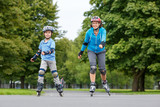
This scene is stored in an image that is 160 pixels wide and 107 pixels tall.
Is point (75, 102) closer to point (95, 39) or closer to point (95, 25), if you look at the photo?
point (95, 39)

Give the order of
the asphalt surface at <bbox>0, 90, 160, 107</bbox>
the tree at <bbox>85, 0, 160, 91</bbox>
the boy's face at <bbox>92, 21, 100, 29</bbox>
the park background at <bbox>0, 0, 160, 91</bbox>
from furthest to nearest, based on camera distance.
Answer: the park background at <bbox>0, 0, 160, 91</bbox> → the tree at <bbox>85, 0, 160, 91</bbox> → the boy's face at <bbox>92, 21, 100, 29</bbox> → the asphalt surface at <bbox>0, 90, 160, 107</bbox>

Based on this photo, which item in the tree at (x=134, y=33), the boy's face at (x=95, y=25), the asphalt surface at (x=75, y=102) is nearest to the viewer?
the asphalt surface at (x=75, y=102)

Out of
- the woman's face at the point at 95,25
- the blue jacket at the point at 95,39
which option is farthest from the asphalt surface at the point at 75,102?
the woman's face at the point at 95,25

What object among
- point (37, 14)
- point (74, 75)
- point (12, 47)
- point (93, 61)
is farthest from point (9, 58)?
point (74, 75)

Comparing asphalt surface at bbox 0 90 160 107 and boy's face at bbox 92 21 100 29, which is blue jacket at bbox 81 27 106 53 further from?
asphalt surface at bbox 0 90 160 107

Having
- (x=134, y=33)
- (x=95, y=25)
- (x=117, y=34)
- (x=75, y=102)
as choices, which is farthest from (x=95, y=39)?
(x=117, y=34)

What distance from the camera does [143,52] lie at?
21484mm

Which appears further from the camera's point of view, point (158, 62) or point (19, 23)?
point (19, 23)

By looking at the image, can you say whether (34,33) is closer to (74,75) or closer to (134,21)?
(134,21)

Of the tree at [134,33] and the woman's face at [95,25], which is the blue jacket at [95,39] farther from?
the tree at [134,33]

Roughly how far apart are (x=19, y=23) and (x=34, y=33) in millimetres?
5421

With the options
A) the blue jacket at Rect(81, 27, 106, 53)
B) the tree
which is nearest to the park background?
the tree

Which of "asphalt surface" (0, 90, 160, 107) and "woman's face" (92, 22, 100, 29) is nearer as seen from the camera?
"asphalt surface" (0, 90, 160, 107)

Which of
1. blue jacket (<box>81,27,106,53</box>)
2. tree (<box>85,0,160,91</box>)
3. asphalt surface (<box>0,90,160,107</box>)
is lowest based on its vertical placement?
asphalt surface (<box>0,90,160,107</box>)
